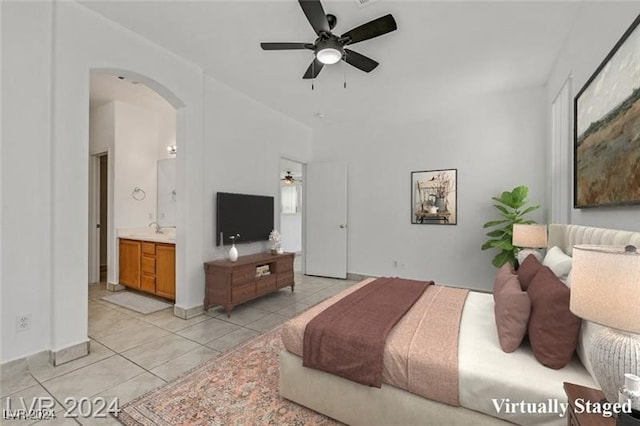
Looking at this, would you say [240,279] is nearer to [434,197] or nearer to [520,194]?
[434,197]

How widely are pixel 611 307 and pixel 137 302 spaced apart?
179 inches

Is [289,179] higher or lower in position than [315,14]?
lower

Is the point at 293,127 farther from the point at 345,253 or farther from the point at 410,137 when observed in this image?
the point at 345,253

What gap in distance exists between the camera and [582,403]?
92 centimetres

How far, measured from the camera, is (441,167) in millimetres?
4512

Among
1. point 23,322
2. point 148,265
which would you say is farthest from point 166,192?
point 23,322

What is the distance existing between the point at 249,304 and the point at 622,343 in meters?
3.57

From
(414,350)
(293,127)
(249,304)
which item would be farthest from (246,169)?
(414,350)

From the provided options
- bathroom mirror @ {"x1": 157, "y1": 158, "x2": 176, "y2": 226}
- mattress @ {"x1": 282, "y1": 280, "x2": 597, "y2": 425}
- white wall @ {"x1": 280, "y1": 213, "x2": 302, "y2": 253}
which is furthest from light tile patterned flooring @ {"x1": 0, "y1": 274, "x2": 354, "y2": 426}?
white wall @ {"x1": 280, "y1": 213, "x2": 302, "y2": 253}

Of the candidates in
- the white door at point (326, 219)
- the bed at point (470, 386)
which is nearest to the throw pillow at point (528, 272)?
the bed at point (470, 386)

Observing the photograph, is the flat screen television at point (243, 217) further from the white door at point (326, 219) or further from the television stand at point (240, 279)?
the white door at point (326, 219)

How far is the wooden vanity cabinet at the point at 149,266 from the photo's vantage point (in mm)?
3691

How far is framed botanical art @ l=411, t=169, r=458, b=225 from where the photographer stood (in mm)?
4422

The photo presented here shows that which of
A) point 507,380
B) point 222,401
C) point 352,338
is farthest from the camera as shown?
point 222,401
